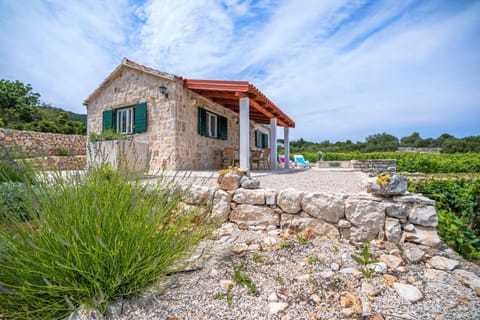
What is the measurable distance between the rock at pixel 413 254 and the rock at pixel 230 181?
6.44 ft

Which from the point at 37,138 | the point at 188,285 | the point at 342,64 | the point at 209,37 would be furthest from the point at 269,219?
the point at 37,138

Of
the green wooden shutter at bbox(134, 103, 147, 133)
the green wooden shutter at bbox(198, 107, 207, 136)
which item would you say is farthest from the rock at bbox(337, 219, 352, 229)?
the green wooden shutter at bbox(134, 103, 147, 133)

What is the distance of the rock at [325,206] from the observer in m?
2.43

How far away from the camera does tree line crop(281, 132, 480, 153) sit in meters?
26.2

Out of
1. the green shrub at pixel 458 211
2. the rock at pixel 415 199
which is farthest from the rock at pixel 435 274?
the green shrub at pixel 458 211

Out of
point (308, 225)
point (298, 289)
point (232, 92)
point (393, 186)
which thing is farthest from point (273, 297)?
point (232, 92)

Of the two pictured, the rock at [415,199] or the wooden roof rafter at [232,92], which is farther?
the wooden roof rafter at [232,92]

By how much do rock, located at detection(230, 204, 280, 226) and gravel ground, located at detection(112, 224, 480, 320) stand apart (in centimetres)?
51

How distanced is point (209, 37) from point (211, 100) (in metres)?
2.78

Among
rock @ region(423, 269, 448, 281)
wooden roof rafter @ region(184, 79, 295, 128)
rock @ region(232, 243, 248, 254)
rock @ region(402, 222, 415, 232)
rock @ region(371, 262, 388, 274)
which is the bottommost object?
rock @ region(423, 269, 448, 281)

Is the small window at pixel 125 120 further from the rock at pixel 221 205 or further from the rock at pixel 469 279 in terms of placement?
the rock at pixel 469 279

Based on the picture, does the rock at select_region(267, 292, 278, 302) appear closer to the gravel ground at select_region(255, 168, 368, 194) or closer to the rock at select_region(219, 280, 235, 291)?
the rock at select_region(219, 280, 235, 291)

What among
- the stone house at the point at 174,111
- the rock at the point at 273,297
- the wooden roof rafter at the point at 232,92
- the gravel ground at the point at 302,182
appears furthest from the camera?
the stone house at the point at 174,111

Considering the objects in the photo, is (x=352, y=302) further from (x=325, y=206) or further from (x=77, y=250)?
(x=77, y=250)
